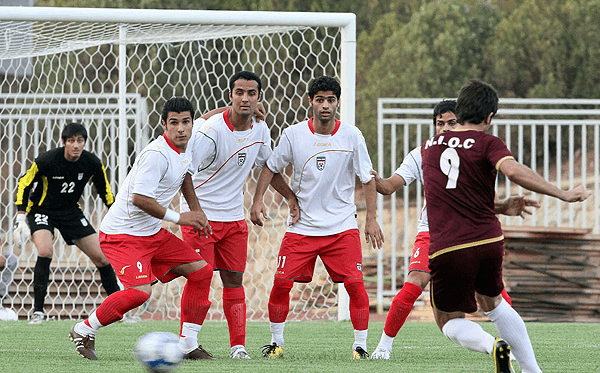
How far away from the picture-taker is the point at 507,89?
76.9 feet

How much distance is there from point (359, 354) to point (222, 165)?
1.62 meters

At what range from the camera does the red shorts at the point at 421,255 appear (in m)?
6.12

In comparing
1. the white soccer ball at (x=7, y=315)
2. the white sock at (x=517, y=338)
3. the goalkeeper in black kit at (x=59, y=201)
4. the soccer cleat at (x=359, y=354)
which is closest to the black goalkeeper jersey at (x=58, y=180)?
the goalkeeper in black kit at (x=59, y=201)

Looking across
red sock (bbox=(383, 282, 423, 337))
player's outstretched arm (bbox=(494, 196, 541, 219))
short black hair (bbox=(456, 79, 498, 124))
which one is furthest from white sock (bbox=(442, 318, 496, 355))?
red sock (bbox=(383, 282, 423, 337))

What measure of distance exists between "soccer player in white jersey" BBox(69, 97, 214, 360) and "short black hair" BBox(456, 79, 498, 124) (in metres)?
1.88

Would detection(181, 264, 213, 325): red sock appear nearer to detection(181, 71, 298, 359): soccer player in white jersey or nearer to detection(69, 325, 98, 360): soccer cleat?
detection(181, 71, 298, 359): soccer player in white jersey

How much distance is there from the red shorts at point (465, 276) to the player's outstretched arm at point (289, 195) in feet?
6.03

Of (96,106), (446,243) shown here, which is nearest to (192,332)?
(446,243)

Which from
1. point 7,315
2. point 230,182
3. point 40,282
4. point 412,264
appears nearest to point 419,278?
point 412,264

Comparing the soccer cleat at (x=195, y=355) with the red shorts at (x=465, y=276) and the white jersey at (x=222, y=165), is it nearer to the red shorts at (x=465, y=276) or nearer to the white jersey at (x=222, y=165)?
the white jersey at (x=222, y=165)

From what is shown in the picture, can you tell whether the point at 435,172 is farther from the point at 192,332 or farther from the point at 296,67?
the point at 296,67

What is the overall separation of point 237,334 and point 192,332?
12.5 inches

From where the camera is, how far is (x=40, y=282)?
8891mm

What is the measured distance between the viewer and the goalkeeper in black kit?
874 centimetres
